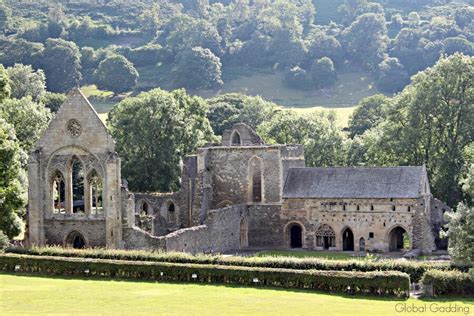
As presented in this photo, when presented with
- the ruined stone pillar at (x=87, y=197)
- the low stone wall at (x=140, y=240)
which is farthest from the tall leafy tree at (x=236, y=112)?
the low stone wall at (x=140, y=240)

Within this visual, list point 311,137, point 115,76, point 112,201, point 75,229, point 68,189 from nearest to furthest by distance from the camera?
1. point 112,201
2. point 75,229
3. point 68,189
4. point 311,137
5. point 115,76

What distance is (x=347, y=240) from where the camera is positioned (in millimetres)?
68188

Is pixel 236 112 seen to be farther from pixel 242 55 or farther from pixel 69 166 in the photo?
pixel 242 55

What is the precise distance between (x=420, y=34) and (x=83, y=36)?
6248 centimetres

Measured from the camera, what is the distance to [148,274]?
49125 mm

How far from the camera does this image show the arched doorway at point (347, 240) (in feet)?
222

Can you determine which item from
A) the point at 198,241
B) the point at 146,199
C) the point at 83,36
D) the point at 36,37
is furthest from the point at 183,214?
the point at 83,36

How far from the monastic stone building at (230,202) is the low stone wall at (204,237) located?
0.21 feet

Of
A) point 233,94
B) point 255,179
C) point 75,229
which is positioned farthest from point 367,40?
point 75,229

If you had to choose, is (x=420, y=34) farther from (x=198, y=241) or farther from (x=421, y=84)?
(x=198, y=241)

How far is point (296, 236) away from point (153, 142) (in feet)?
62.0

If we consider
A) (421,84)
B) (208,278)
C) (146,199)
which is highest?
(421,84)

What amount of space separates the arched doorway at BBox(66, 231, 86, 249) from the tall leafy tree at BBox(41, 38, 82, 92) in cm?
9058

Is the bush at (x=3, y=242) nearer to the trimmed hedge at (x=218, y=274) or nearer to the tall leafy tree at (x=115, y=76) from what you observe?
the trimmed hedge at (x=218, y=274)
